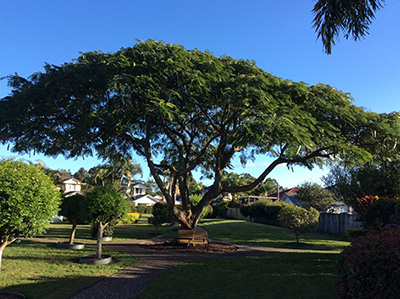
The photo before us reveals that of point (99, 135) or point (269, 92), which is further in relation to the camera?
point (99, 135)

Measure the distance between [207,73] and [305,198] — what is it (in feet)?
80.3

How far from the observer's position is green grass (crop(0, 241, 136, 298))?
24.8 ft

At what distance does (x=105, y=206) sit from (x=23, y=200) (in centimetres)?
479

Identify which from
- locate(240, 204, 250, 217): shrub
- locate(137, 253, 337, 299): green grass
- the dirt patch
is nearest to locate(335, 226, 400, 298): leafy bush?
locate(137, 253, 337, 299): green grass

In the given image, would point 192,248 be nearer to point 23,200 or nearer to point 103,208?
point 103,208

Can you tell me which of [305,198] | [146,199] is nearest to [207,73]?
[305,198]

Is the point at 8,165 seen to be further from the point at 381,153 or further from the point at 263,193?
the point at 263,193

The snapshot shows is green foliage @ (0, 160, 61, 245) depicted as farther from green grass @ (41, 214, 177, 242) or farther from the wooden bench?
green grass @ (41, 214, 177, 242)

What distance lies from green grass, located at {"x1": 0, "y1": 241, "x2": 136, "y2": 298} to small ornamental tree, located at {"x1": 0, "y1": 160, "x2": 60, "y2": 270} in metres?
1.41

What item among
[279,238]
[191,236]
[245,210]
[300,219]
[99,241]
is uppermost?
[300,219]

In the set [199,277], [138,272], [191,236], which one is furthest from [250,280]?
[191,236]

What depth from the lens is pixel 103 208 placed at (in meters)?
11.4

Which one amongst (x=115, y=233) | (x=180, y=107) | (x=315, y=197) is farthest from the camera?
(x=315, y=197)

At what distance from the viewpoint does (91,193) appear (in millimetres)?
11727
